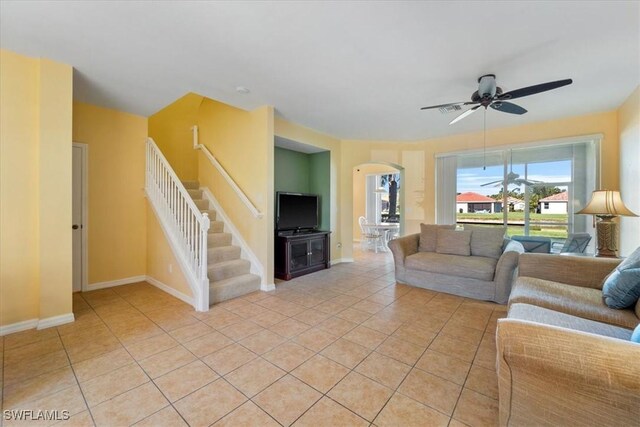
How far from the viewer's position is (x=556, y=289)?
2.35 metres

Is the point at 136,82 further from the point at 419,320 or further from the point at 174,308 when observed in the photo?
the point at 419,320

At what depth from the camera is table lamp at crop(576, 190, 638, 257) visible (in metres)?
3.08

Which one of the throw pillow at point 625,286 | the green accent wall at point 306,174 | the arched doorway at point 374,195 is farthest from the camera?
the arched doorway at point 374,195

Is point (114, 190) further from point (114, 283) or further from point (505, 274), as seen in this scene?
point (505, 274)

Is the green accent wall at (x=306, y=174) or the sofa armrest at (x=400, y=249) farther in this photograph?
the green accent wall at (x=306, y=174)

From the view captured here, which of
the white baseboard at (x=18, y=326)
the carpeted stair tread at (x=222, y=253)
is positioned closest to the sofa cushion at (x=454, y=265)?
the carpeted stair tread at (x=222, y=253)

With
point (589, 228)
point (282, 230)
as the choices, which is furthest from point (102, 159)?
point (589, 228)

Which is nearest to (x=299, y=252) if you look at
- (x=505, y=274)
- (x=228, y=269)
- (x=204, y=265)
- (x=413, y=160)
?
(x=228, y=269)

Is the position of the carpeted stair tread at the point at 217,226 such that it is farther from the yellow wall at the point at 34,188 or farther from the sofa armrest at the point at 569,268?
the sofa armrest at the point at 569,268

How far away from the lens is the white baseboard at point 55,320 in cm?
273

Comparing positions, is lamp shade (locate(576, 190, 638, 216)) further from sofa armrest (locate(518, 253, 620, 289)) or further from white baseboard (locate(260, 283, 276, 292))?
white baseboard (locate(260, 283, 276, 292))

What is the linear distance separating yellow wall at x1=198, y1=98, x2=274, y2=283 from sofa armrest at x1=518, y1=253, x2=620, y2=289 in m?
3.30

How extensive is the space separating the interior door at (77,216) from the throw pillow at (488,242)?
5895mm

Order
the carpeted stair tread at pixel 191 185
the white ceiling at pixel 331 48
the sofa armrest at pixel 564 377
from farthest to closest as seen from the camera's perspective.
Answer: the carpeted stair tread at pixel 191 185 → the white ceiling at pixel 331 48 → the sofa armrest at pixel 564 377
